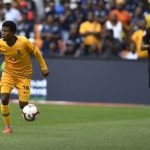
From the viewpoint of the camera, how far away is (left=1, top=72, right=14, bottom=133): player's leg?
12.8 meters

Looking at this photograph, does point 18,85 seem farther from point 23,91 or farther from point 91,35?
point 91,35

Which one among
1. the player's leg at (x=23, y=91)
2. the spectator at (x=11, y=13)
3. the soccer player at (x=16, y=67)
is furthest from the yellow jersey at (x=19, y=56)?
the spectator at (x=11, y=13)

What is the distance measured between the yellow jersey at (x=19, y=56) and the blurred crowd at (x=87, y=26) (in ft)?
26.2

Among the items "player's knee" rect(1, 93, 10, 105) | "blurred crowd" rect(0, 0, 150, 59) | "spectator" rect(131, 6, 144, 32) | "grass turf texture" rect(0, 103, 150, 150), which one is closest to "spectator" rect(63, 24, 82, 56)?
"blurred crowd" rect(0, 0, 150, 59)

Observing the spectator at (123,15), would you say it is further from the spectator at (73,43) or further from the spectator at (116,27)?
the spectator at (73,43)

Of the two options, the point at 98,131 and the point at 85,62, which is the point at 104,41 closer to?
the point at 85,62

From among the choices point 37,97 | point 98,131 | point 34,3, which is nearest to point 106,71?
point 37,97

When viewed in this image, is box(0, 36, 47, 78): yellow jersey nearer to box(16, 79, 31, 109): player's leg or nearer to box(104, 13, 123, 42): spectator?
box(16, 79, 31, 109): player's leg

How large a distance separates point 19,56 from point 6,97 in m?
0.83

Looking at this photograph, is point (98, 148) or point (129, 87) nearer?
point (98, 148)

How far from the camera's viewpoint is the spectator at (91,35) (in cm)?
2166

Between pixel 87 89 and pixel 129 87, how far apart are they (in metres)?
1.36

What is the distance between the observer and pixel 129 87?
20484 millimetres

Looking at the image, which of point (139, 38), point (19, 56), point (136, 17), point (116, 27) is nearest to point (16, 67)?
point (19, 56)
